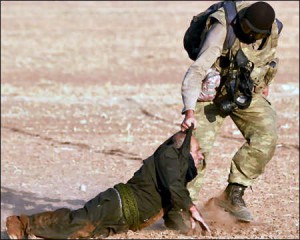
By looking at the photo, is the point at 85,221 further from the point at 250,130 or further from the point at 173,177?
the point at 250,130

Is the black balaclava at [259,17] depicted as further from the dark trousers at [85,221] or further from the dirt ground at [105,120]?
the dirt ground at [105,120]

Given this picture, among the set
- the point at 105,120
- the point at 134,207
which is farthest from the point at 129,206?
the point at 105,120

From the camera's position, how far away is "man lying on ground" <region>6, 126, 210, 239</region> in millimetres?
5759

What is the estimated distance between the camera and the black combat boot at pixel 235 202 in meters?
7.09

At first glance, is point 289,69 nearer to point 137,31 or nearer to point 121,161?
point 137,31

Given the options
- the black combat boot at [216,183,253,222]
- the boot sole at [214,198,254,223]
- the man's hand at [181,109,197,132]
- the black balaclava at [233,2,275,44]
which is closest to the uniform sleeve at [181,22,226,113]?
the man's hand at [181,109,197,132]

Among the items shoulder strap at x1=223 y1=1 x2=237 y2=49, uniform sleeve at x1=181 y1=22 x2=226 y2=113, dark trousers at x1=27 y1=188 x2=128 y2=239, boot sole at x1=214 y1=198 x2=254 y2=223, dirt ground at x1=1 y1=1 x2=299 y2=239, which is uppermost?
shoulder strap at x1=223 y1=1 x2=237 y2=49

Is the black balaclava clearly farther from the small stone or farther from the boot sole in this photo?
the small stone

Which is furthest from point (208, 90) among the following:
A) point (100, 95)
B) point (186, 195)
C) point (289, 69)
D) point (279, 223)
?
point (289, 69)

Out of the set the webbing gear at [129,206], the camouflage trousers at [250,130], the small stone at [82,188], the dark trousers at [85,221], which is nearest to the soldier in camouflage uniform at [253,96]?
the camouflage trousers at [250,130]

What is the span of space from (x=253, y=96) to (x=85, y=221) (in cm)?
174

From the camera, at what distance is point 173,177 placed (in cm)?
580

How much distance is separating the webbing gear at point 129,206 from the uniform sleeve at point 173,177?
0.22 m

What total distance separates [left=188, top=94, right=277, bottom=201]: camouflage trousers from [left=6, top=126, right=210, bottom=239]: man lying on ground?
0.86 m
